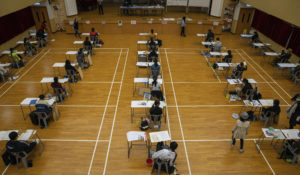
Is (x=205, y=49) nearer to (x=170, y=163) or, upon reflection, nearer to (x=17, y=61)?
(x=170, y=163)

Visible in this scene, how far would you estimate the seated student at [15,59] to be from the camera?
42.5 ft

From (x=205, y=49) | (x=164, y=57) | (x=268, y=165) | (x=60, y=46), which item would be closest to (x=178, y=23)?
(x=205, y=49)

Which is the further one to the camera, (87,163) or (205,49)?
(205,49)

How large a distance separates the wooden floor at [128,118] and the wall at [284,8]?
330 centimetres

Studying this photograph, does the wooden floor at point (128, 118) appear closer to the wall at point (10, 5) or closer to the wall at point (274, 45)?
the wall at point (274, 45)

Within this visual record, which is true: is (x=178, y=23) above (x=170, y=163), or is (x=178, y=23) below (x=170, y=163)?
above

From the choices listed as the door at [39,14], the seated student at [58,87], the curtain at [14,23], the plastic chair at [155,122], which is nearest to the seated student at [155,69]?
A: the plastic chair at [155,122]

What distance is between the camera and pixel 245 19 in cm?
1977

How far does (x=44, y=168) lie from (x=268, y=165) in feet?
25.4

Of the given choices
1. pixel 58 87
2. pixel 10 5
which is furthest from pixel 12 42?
pixel 58 87

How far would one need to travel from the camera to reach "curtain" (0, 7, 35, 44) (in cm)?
1575

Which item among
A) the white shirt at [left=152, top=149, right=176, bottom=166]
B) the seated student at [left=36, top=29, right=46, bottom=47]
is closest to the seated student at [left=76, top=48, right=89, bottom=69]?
the seated student at [left=36, top=29, right=46, bottom=47]

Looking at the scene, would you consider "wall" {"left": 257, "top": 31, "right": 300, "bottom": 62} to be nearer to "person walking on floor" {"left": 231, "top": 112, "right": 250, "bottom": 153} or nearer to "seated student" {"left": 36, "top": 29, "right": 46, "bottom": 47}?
"person walking on floor" {"left": 231, "top": 112, "right": 250, "bottom": 153}

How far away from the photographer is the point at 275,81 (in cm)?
1238
